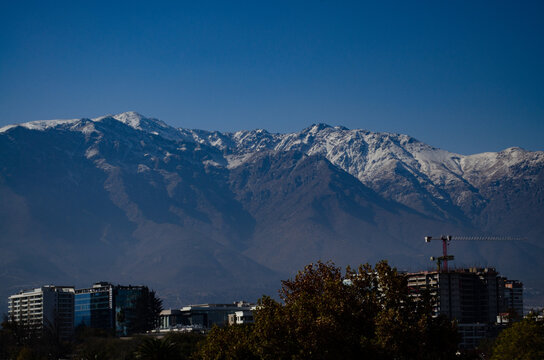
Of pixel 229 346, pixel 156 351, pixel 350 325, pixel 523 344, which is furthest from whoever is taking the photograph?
pixel 156 351

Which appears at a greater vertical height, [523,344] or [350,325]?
[350,325]

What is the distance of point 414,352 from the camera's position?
3595 inches

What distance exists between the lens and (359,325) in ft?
310

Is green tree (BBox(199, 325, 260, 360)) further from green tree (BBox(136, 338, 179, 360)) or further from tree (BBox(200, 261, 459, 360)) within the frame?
green tree (BBox(136, 338, 179, 360))

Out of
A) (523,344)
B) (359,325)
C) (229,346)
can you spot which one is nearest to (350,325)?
(359,325)

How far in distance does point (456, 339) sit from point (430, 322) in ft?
10.5

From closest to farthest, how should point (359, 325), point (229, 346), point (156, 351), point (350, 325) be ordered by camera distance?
point (350, 325) → point (359, 325) → point (229, 346) → point (156, 351)

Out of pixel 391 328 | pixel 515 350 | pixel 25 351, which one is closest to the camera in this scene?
pixel 391 328

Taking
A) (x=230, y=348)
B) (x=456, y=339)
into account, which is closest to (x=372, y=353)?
(x=456, y=339)

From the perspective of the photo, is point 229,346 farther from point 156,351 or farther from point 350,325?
point 156,351

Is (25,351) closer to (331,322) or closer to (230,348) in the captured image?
(230,348)

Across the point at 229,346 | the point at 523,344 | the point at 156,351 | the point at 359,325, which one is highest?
the point at 359,325

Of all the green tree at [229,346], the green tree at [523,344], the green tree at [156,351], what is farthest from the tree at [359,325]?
the green tree at [156,351]

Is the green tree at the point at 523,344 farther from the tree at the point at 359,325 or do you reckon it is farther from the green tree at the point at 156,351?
the green tree at the point at 156,351
